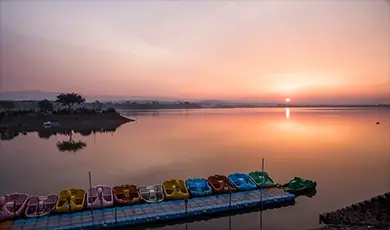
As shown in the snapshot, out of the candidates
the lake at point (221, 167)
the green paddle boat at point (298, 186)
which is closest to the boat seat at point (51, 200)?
the lake at point (221, 167)

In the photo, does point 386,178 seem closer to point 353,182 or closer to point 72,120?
point 353,182

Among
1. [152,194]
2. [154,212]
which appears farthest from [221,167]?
A: [154,212]

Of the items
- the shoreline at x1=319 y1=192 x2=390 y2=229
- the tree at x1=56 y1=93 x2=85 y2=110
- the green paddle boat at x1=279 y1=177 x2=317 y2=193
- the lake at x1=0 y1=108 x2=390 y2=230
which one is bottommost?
the lake at x1=0 y1=108 x2=390 y2=230

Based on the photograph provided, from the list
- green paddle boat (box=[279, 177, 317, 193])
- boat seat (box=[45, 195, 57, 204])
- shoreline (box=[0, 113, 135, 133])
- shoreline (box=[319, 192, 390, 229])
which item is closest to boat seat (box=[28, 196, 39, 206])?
boat seat (box=[45, 195, 57, 204])

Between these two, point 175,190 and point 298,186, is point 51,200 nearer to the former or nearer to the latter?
point 175,190

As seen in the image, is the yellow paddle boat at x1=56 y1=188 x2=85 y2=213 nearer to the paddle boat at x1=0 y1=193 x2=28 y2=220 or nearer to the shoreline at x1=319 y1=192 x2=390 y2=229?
the paddle boat at x1=0 y1=193 x2=28 y2=220

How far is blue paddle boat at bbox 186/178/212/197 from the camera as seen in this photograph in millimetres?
13258

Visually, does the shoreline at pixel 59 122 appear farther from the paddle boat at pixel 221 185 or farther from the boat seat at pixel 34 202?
the paddle boat at pixel 221 185

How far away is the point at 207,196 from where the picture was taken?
43.6 ft

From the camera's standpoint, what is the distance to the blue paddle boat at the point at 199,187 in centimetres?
1326

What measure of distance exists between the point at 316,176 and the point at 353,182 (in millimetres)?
2105

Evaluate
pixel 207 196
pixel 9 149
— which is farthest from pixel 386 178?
pixel 9 149

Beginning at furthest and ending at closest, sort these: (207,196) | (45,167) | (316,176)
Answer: (45,167)
(316,176)
(207,196)

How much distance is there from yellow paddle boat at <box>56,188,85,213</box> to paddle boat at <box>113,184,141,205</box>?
51.0 inches
